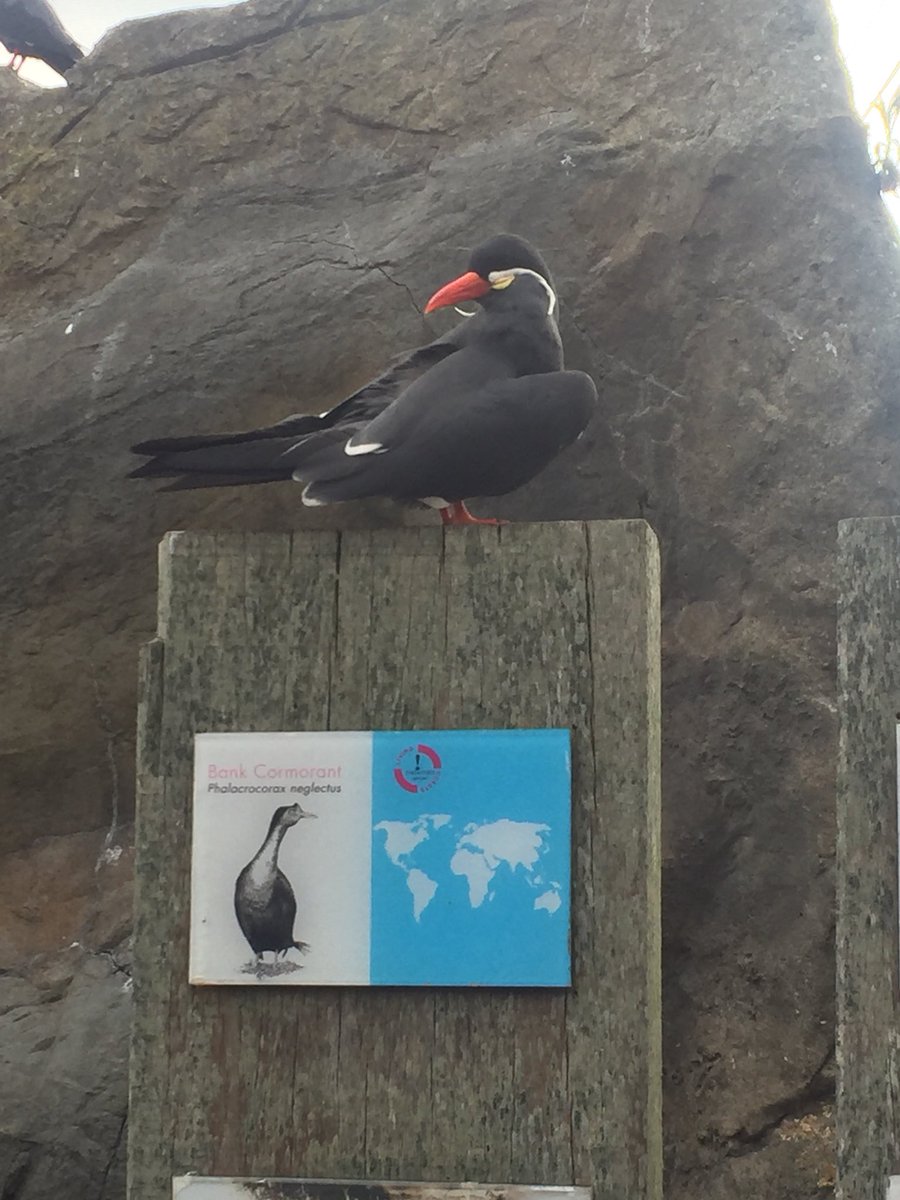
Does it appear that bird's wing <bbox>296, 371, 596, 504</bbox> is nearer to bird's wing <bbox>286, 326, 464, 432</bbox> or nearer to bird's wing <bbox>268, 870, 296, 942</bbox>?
bird's wing <bbox>286, 326, 464, 432</bbox>

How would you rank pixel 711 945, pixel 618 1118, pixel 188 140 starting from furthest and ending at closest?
pixel 188 140 → pixel 711 945 → pixel 618 1118

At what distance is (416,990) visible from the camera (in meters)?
1.33

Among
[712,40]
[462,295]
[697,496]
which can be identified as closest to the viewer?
[462,295]

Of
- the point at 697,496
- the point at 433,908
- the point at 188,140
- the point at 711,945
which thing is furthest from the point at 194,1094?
the point at 188,140

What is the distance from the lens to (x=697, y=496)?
260 centimetres

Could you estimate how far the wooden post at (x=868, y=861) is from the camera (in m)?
1.23

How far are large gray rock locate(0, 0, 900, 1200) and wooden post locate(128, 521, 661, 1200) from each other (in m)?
1.13

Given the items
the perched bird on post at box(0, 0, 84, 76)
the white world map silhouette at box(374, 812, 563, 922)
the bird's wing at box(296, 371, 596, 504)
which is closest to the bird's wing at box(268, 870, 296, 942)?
the white world map silhouette at box(374, 812, 563, 922)

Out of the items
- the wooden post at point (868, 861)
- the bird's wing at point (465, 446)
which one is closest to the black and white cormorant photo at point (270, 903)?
the bird's wing at point (465, 446)

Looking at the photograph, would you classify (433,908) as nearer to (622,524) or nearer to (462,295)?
(622,524)

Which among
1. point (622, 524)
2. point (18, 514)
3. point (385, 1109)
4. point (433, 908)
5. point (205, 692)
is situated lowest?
point (385, 1109)

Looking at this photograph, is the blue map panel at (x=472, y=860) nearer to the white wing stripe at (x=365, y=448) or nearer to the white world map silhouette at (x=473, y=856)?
the white world map silhouette at (x=473, y=856)

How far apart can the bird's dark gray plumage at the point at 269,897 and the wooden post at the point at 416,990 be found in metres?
0.06

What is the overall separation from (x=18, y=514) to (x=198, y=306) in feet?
1.82
